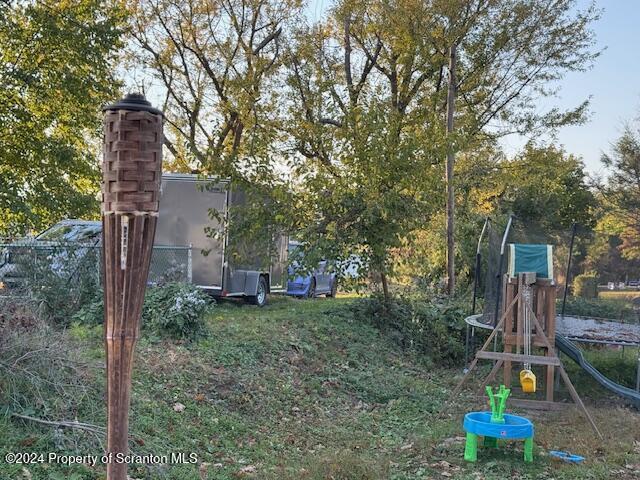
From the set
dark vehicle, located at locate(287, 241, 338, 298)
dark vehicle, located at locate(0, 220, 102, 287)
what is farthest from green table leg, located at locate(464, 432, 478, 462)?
dark vehicle, located at locate(287, 241, 338, 298)

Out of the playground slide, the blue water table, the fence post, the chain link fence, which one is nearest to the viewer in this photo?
the blue water table

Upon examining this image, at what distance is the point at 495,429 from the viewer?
5641 millimetres

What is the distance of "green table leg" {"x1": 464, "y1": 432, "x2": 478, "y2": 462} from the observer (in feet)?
19.0

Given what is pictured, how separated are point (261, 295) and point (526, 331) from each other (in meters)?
8.26

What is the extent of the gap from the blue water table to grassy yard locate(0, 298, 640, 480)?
13 cm

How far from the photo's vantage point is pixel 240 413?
6.61 meters

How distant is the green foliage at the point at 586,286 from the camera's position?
16.2 m

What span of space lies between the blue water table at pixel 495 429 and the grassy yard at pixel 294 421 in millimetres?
131

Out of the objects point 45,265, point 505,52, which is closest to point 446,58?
point 505,52

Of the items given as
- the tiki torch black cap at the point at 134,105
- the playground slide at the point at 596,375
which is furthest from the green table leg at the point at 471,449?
the tiki torch black cap at the point at 134,105

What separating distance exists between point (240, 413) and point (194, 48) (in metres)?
18.7

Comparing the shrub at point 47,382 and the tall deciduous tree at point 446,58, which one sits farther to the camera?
the tall deciduous tree at point 446,58

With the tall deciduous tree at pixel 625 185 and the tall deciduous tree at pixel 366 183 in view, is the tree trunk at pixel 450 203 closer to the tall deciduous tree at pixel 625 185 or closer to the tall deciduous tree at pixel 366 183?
the tall deciduous tree at pixel 366 183

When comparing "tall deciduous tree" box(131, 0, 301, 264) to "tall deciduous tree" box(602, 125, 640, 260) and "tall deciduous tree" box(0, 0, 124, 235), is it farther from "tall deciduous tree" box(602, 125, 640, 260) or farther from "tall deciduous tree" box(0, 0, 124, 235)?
"tall deciduous tree" box(602, 125, 640, 260)
